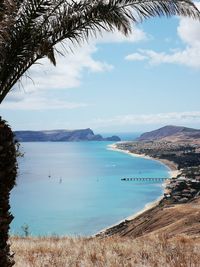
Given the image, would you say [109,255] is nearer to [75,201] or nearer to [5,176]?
[5,176]

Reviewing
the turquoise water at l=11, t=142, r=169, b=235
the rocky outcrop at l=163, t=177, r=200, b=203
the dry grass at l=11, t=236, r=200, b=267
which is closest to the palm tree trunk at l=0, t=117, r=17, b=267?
the dry grass at l=11, t=236, r=200, b=267

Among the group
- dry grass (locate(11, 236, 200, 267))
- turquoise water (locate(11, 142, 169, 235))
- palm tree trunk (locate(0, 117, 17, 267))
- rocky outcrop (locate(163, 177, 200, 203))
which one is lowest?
turquoise water (locate(11, 142, 169, 235))

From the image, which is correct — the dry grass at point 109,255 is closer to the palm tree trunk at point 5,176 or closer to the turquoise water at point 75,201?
the palm tree trunk at point 5,176

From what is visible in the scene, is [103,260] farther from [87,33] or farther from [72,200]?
[72,200]

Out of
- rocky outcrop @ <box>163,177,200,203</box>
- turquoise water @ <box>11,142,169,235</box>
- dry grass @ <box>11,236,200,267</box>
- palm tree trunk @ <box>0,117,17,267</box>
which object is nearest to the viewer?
palm tree trunk @ <box>0,117,17,267</box>

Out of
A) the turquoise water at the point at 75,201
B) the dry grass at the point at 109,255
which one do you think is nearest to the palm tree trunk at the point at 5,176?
the dry grass at the point at 109,255

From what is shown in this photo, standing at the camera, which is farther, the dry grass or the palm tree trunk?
the dry grass

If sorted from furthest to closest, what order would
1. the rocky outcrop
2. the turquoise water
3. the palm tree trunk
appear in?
the rocky outcrop
the turquoise water
the palm tree trunk

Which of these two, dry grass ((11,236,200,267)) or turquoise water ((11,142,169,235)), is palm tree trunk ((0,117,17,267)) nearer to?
dry grass ((11,236,200,267))

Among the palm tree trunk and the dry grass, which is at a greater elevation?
the palm tree trunk
